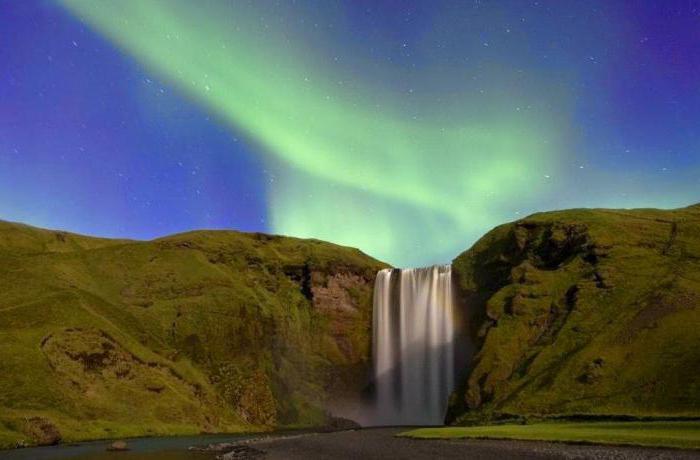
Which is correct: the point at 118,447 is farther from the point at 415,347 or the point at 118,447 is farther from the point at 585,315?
the point at 415,347

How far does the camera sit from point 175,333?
134125mm

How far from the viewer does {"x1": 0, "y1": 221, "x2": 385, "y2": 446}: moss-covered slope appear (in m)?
97.9

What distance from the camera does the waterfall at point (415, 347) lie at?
14438 centimetres

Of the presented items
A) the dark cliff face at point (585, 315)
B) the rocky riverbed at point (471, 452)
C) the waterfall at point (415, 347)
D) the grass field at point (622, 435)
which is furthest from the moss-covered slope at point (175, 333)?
the grass field at point (622, 435)

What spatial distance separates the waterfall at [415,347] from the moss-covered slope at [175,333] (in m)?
9.65

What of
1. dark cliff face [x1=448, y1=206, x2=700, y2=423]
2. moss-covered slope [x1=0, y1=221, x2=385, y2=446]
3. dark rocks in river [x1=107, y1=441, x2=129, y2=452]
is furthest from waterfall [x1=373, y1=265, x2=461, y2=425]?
dark rocks in river [x1=107, y1=441, x2=129, y2=452]

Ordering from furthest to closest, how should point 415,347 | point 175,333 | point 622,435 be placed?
point 415,347
point 175,333
point 622,435

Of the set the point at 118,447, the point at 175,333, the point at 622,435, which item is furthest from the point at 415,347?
the point at 622,435

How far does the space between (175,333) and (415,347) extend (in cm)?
5804

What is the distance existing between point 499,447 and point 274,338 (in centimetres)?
11113

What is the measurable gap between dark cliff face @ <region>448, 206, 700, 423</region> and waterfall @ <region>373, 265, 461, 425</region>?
730 cm

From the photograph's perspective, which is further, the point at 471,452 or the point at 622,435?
the point at 622,435

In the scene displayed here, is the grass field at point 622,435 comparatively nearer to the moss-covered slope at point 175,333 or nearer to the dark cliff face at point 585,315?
the dark cliff face at point 585,315

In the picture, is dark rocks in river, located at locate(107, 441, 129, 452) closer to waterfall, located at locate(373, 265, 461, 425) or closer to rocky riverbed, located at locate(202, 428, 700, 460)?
rocky riverbed, located at locate(202, 428, 700, 460)
